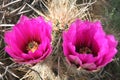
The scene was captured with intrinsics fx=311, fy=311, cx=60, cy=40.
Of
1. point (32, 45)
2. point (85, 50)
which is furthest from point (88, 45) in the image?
point (32, 45)

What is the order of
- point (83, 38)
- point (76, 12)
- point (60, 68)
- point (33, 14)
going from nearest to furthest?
point (83, 38) → point (60, 68) → point (76, 12) → point (33, 14)

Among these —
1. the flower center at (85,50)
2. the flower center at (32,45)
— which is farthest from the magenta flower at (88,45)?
the flower center at (32,45)

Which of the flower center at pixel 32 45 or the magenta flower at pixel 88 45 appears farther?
the flower center at pixel 32 45

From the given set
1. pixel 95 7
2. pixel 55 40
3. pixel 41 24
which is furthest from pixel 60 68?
pixel 95 7

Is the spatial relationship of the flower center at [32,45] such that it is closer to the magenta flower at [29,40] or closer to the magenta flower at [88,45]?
the magenta flower at [29,40]

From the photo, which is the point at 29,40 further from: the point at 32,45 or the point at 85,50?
the point at 85,50

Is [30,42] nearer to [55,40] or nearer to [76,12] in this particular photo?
[55,40]
